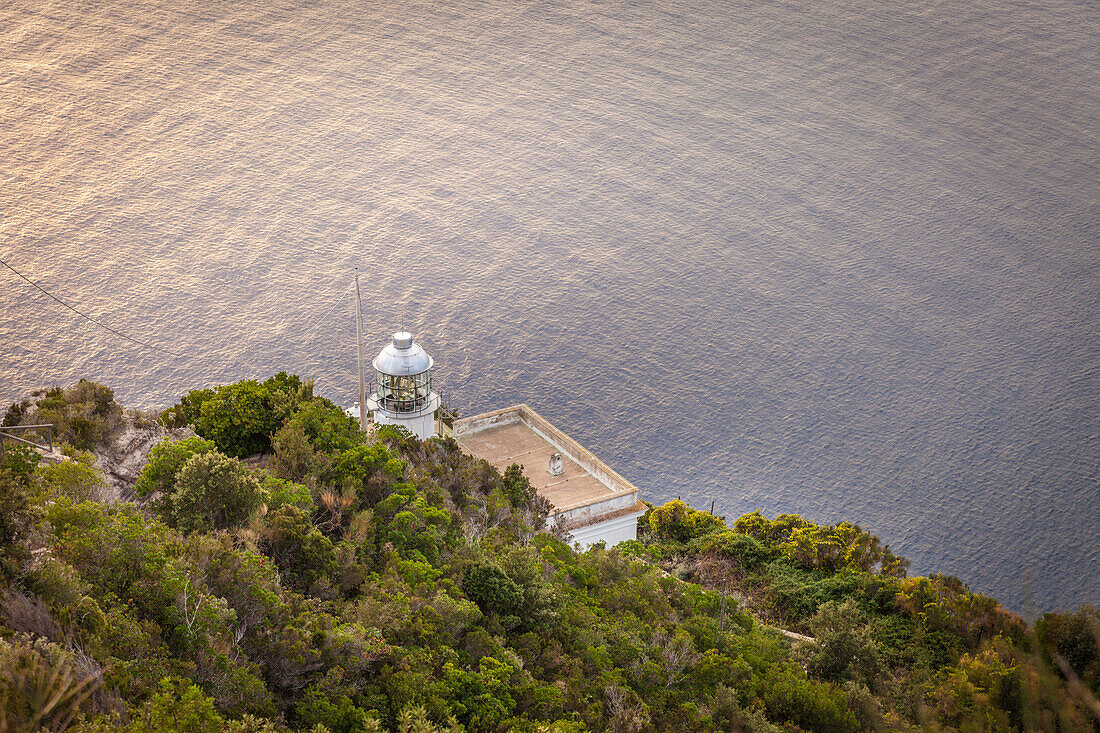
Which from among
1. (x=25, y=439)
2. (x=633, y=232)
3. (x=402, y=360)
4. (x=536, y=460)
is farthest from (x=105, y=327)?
(x=633, y=232)

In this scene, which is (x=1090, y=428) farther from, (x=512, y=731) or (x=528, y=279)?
(x=512, y=731)

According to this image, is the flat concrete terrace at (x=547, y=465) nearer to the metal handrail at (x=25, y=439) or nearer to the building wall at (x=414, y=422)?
the building wall at (x=414, y=422)

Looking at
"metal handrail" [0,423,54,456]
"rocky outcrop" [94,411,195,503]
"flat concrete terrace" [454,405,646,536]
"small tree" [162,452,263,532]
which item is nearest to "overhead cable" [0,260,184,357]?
"flat concrete terrace" [454,405,646,536]

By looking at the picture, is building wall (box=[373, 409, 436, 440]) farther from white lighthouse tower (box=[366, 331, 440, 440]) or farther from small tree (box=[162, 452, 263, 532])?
small tree (box=[162, 452, 263, 532])

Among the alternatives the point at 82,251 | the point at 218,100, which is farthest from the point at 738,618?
the point at 218,100

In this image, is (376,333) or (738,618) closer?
(738,618)

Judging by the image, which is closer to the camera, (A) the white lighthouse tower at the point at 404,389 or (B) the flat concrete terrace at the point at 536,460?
(A) the white lighthouse tower at the point at 404,389

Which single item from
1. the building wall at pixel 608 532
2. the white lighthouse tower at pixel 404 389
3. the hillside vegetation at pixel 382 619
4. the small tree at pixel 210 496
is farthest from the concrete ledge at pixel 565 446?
the small tree at pixel 210 496
